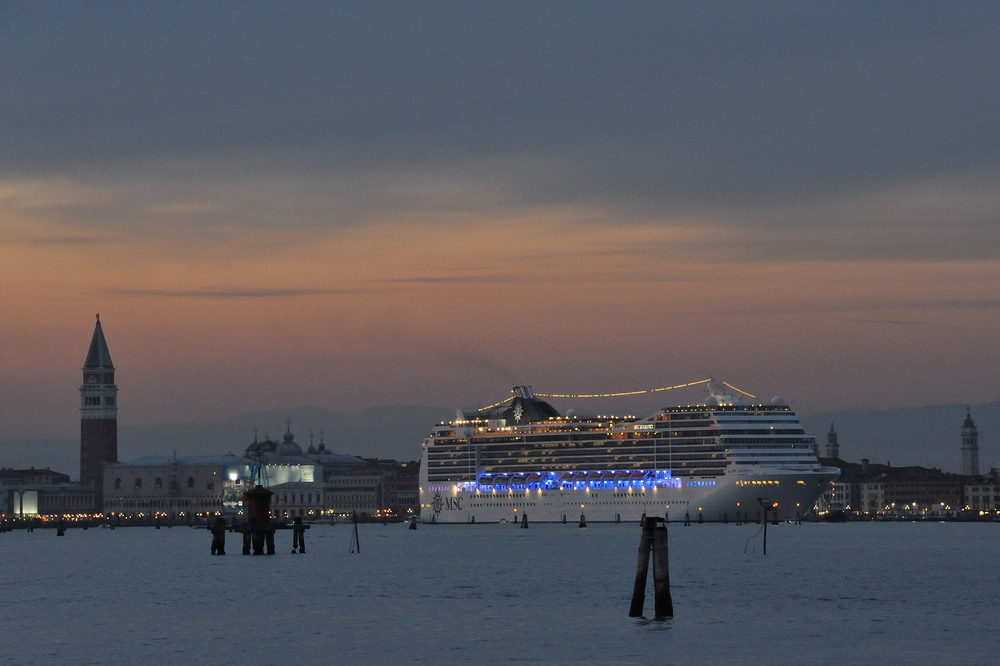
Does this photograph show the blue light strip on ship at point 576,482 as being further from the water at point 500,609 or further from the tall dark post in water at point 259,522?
the tall dark post in water at point 259,522

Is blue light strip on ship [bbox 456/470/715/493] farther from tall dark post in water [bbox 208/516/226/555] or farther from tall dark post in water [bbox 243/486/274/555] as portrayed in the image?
tall dark post in water [bbox 243/486/274/555]

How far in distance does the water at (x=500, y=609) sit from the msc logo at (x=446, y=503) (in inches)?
2654

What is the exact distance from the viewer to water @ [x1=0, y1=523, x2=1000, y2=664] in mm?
40219

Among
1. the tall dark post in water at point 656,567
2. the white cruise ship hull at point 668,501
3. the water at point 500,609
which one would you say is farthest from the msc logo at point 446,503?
the tall dark post in water at point 656,567

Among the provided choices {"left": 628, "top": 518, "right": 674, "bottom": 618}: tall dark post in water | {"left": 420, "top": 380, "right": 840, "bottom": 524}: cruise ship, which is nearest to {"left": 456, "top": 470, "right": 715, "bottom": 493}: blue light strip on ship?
{"left": 420, "top": 380, "right": 840, "bottom": 524}: cruise ship

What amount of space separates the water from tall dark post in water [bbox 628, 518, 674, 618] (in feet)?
1.39

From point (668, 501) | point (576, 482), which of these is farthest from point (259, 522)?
point (576, 482)

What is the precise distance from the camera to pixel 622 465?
480 ft

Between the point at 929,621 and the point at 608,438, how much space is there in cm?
10153

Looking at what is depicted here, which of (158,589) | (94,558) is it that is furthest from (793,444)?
(158,589)

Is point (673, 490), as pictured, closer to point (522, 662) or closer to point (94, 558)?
point (94, 558)

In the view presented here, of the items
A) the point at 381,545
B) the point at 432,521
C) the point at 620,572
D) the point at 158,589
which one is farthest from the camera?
the point at 432,521

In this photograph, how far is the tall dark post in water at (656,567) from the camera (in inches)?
1655

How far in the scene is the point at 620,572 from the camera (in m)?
68.8
